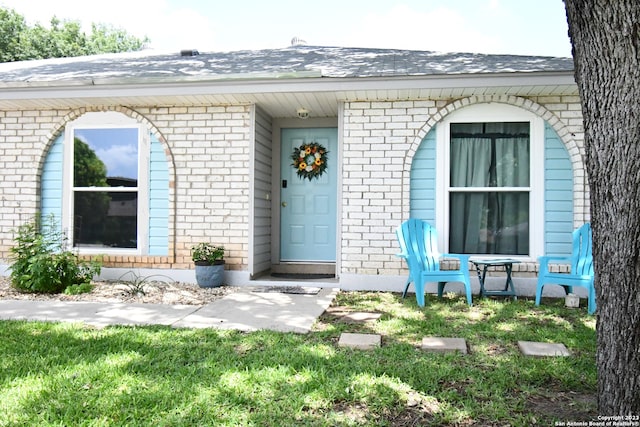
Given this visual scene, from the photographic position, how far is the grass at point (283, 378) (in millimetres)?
2338

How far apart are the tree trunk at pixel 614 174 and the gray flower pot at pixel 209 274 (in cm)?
457

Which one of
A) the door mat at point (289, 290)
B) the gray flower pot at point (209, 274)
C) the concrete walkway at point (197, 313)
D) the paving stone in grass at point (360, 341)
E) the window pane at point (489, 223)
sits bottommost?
the concrete walkway at point (197, 313)

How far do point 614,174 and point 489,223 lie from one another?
3.98 metres

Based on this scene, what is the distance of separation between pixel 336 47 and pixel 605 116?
6586 millimetres

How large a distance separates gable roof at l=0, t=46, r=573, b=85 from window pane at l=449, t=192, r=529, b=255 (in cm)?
149

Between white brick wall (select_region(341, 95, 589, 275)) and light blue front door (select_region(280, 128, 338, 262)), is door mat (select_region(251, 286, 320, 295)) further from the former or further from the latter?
light blue front door (select_region(280, 128, 338, 262))

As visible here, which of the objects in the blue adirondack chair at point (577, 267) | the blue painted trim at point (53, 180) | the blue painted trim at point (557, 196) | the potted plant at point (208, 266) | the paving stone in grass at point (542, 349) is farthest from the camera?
the blue painted trim at point (53, 180)

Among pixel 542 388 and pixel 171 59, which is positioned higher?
pixel 171 59

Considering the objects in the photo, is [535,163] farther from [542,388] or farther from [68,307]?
[68,307]

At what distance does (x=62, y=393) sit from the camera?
2543mm

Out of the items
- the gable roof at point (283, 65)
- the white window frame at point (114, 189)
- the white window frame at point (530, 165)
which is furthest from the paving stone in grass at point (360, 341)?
the white window frame at point (114, 189)

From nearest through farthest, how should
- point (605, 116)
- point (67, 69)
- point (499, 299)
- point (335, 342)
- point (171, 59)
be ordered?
point (605, 116)
point (335, 342)
point (499, 299)
point (67, 69)
point (171, 59)

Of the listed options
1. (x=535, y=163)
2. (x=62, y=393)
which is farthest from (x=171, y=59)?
(x=62, y=393)

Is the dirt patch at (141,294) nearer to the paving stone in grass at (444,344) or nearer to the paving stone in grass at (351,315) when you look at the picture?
the paving stone in grass at (351,315)
